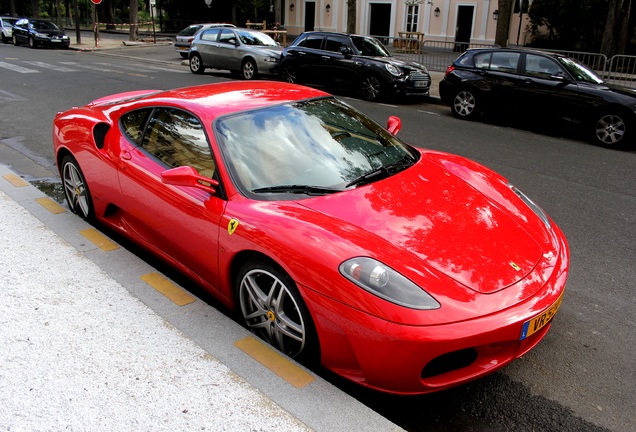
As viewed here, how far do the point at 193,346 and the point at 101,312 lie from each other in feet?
2.43

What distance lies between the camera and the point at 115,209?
14.5 feet

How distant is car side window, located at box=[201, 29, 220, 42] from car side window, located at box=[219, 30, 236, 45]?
27 centimetres

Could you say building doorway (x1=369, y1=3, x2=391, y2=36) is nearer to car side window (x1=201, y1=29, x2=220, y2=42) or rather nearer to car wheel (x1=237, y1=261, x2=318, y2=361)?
car side window (x1=201, y1=29, x2=220, y2=42)

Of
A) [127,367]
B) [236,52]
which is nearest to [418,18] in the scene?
[236,52]

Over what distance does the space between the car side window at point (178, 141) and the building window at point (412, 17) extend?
31.7 meters

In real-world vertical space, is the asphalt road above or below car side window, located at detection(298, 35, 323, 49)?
below

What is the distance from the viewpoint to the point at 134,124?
424 centimetres

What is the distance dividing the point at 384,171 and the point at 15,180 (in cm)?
437

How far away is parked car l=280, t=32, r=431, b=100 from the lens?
1283cm

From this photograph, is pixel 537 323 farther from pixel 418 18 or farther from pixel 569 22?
pixel 418 18

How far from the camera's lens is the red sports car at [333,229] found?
100 inches

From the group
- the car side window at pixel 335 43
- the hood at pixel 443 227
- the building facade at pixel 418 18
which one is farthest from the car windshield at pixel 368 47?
the building facade at pixel 418 18

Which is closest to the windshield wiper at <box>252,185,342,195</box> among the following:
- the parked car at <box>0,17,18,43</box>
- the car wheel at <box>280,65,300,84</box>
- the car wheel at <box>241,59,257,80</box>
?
the car wheel at <box>280,65,300,84</box>

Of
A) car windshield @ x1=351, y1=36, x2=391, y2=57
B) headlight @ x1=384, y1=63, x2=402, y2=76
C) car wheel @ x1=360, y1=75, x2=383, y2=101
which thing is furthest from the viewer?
car windshield @ x1=351, y1=36, x2=391, y2=57
